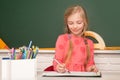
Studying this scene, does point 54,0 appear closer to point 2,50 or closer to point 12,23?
point 12,23

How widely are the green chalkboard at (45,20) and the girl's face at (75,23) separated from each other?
368 millimetres

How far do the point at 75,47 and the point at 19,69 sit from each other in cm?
90

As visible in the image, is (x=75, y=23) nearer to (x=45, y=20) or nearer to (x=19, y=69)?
(x=45, y=20)

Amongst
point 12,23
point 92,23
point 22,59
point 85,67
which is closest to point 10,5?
point 12,23

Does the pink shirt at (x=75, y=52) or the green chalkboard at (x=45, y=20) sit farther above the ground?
the green chalkboard at (x=45, y=20)

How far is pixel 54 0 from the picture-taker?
2381mm

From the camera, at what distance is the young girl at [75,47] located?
189 centimetres

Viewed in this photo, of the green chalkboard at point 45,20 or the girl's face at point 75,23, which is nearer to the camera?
the girl's face at point 75,23

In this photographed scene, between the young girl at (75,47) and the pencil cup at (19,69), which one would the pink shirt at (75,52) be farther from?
the pencil cup at (19,69)

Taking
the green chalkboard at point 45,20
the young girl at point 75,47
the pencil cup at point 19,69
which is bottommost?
the pencil cup at point 19,69

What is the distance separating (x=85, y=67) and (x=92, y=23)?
0.58 m

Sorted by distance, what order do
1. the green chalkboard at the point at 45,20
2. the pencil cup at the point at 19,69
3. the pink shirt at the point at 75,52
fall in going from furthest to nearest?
1. the green chalkboard at the point at 45,20
2. the pink shirt at the point at 75,52
3. the pencil cup at the point at 19,69

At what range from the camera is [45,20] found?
2.40 meters

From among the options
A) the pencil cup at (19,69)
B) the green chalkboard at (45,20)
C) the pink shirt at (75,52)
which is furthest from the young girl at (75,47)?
the pencil cup at (19,69)
